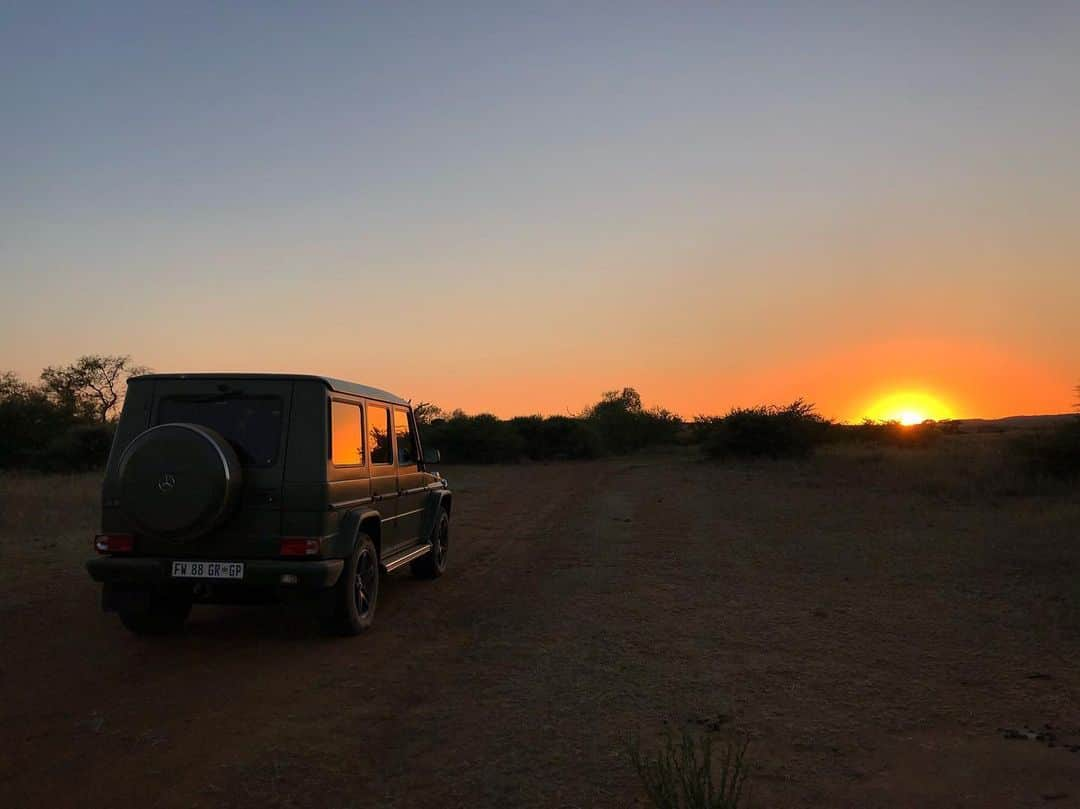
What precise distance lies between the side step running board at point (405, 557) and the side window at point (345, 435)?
110 centimetres

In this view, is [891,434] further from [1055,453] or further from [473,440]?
[1055,453]

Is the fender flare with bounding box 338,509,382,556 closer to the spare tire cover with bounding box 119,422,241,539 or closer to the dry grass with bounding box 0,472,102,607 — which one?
the spare tire cover with bounding box 119,422,241,539

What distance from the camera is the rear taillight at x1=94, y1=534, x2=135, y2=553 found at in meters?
6.37

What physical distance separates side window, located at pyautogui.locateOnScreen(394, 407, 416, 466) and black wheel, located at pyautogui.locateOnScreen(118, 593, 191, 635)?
2.49m

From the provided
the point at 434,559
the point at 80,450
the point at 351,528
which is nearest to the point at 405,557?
the point at 434,559

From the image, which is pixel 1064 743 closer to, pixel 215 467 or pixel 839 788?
pixel 839 788

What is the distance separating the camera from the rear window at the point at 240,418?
6.45 meters

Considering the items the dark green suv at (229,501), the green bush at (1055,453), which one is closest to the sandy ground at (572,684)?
the dark green suv at (229,501)

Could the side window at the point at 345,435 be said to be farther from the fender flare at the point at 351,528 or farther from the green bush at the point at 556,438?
the green bush at the point at 556,438

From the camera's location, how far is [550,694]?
5.24 metres

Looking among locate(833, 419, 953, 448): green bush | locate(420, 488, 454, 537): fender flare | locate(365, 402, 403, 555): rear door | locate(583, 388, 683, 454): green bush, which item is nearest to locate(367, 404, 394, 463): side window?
locate(365, 402, 403, 555): rear door

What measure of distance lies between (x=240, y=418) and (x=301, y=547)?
3.71 ft

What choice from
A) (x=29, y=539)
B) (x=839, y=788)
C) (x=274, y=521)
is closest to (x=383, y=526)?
(x=274, y=521)

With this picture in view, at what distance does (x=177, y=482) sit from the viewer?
6012 mm
